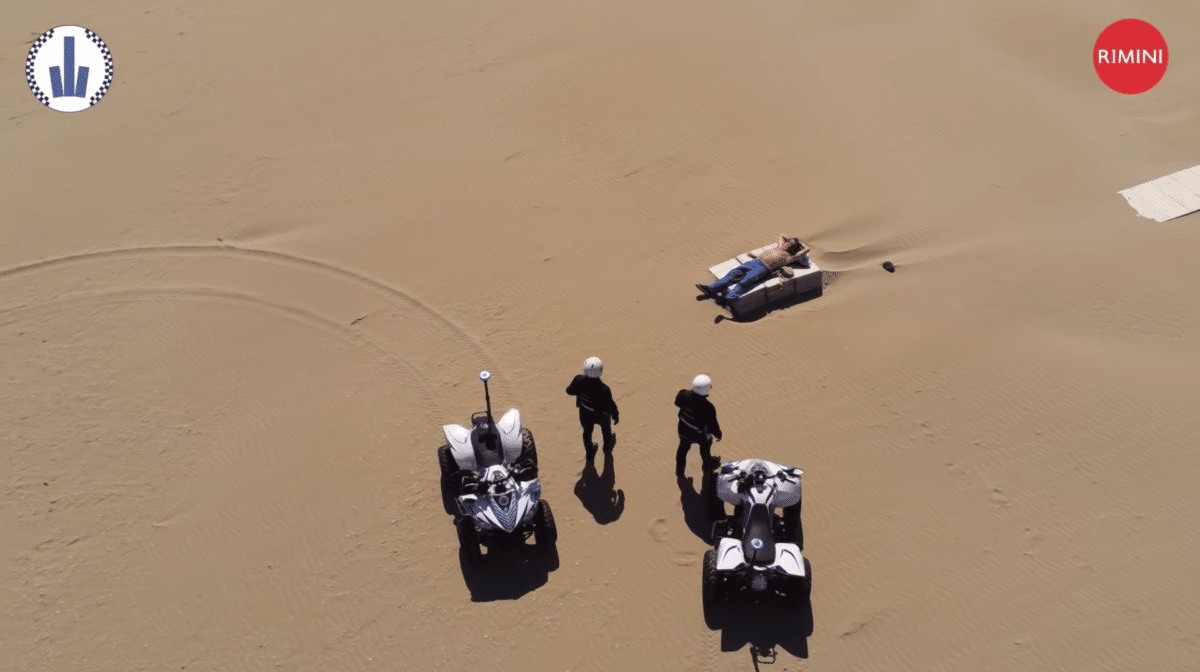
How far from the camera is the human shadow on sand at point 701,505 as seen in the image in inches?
445

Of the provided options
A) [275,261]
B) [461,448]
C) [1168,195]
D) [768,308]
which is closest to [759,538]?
[461,448]

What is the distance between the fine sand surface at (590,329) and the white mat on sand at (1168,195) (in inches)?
11.5

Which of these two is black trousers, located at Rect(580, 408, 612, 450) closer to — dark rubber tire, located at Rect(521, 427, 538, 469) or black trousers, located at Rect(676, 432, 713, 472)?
dark rubber tire, located at Rect(521, 427, 538, 469)

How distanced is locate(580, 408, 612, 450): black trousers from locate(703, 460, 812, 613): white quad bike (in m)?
1.66

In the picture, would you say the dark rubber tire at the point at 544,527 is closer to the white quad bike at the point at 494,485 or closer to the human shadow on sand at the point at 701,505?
the white quad bike at the point at 494,485

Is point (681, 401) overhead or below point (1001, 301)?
below

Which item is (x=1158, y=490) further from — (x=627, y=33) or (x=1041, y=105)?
(x=627, y=33)

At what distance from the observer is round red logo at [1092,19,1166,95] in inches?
773

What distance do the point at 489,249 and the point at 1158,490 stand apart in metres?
10.0

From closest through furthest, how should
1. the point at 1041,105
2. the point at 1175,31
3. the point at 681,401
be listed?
the point at 681,401
the point at 1041,105
the point at 1175,31

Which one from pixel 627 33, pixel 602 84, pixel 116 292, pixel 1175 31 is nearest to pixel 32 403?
pixel 116 292

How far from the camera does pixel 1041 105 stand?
18672 mm

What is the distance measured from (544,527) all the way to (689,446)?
6.54 feet

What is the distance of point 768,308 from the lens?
47.9 ft
